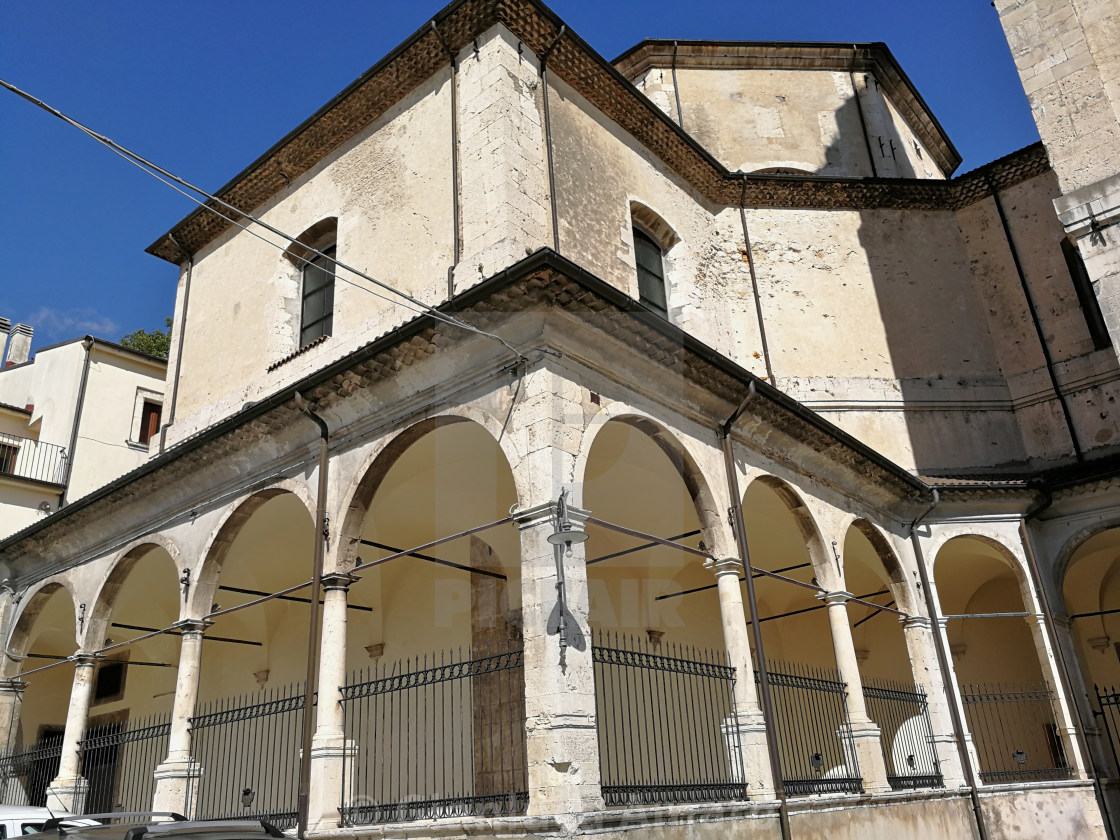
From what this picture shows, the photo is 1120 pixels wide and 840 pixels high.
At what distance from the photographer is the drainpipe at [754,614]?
793 centimetres

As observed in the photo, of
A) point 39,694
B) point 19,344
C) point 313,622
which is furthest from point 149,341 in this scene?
point 313,622

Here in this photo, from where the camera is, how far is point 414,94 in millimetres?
10547

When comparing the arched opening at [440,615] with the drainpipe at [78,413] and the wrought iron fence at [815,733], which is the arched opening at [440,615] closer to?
the wrought iron fence at [815,733]

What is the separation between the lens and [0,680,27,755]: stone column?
1195 cm

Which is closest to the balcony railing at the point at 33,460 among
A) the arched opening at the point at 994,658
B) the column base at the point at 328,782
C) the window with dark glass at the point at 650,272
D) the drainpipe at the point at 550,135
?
the column base at the point at 328,782

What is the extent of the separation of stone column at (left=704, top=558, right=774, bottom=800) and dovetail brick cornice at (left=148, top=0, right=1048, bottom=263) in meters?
5.71

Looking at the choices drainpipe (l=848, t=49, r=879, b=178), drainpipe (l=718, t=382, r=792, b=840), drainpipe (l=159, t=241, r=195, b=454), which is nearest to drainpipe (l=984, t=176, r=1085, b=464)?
drainpipe (l=848, t=49, r=879, b=178)

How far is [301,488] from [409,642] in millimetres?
3394

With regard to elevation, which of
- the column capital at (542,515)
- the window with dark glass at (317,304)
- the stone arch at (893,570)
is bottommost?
the column capital at (542,515)

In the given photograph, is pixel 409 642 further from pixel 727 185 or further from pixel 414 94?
pixel 727 185

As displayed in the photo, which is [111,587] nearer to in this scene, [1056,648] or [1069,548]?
[1056,648]

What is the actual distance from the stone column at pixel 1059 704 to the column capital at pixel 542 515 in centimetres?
800

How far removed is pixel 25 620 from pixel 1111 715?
15186 mm

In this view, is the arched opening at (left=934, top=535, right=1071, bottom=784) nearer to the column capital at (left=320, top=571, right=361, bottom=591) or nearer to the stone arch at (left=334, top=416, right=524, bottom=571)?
the stone arch at (left=334, top=416, right=524, bottom=571)
